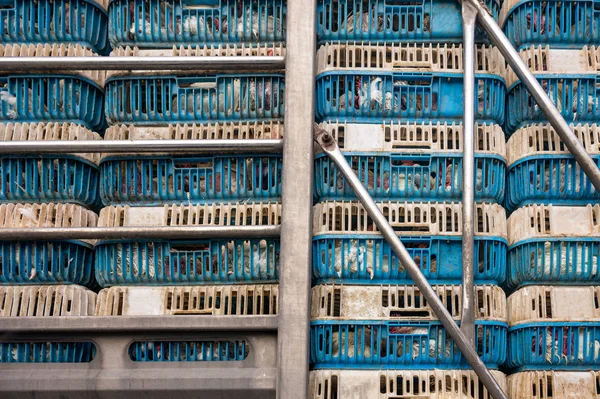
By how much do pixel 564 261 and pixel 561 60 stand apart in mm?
844

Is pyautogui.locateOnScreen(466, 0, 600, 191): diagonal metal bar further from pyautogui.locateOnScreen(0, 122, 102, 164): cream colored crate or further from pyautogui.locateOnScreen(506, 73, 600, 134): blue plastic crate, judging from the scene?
pyautogui.locateOnScreen(0, 122, 102, 164): cream colored crate

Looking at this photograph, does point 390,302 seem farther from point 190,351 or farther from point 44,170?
point 44,170

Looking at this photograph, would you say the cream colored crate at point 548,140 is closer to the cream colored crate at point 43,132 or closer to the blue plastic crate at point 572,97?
the blue plastic crate at point 572,97

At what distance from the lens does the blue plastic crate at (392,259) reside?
3.66 m

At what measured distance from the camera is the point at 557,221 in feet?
12.2

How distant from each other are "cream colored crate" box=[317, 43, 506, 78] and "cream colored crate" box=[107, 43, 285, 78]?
0.71ft

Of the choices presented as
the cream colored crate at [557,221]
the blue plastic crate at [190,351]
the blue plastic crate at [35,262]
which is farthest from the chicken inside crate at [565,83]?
the blue plastic crate at [35,262]

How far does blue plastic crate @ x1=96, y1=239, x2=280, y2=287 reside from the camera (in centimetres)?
369

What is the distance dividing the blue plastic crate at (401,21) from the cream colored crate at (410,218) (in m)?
0.71

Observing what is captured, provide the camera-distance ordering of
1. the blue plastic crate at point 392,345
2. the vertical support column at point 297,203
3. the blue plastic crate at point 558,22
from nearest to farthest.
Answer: the vertical support column at point 297,203, the blue plastic crate at point 392,345, the blue plastic crate at point 558,22

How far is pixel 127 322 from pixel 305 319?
66cm

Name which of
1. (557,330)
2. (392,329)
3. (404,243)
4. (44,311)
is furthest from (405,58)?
(44,311)

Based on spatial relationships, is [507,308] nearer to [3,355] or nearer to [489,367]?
[489,367]

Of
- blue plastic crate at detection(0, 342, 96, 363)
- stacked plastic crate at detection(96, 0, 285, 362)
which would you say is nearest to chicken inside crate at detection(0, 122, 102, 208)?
stacked plastic crate at detection(96, 0, 285, 362)
